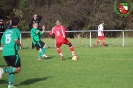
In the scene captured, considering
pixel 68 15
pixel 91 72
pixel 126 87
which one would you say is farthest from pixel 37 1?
pixel 126 87

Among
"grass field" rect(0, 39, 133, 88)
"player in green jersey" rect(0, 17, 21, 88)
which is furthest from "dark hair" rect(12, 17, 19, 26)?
"grass field" rect(0, 39, 133, 88)

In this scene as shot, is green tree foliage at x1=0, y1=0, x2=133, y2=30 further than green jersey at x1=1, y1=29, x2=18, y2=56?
Yes

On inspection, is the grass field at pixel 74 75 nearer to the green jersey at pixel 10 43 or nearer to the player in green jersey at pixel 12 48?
the player in green jersey at pixel 12 48

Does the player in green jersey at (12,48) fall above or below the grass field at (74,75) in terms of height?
above

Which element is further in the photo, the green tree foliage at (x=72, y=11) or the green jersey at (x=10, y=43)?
the green tree foliage at (x=72, y=11)

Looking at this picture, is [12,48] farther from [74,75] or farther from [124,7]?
[124,7]

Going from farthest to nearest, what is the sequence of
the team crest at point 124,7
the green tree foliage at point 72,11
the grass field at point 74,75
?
the team crest at point 124,7 → the green tree foliage at point 72,11 → the grass field at point 74,75

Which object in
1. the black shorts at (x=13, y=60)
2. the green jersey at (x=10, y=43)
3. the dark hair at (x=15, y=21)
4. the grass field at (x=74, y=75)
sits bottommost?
the grass field at (x=74, y=75)

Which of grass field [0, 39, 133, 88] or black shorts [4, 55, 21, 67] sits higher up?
black shorts [4, 55, 21, 67]

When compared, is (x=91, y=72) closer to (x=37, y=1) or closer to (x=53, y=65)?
(x=53, y=65)

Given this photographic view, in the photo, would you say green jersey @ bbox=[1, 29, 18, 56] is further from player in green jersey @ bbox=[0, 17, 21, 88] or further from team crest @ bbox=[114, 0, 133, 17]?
team crest @ bbox=[114, 0, 133, 17]

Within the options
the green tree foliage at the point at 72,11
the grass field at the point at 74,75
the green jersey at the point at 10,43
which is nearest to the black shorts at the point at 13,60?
the green jersey at the point at 10,43

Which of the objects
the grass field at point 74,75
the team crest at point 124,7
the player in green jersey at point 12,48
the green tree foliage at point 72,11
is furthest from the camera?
the team crest at point 124,7

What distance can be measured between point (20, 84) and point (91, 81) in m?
2.04
